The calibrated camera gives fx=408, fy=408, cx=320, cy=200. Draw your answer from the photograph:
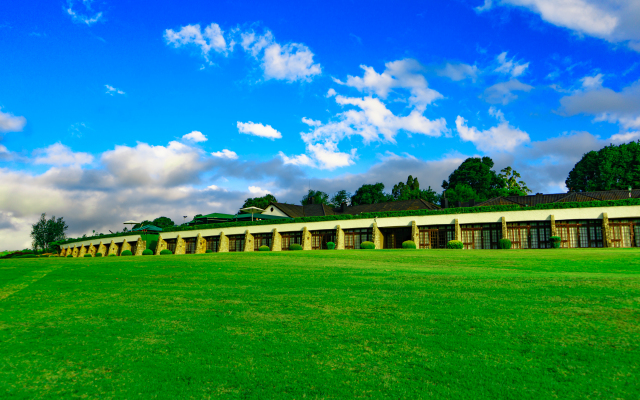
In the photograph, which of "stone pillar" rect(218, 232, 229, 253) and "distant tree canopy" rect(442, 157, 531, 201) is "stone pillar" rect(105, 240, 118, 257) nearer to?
"stone pillar" rect(218, 232, 229, 253)

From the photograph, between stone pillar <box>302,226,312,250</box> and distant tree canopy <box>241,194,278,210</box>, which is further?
distant tree canopy <box>241,194,278,210</box>

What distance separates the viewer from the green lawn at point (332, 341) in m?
5.13

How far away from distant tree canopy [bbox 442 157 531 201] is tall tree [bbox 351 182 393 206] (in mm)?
12815

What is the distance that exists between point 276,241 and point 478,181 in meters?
50.9

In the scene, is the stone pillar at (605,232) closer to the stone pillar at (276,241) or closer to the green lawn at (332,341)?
the green lawn at (332,341)

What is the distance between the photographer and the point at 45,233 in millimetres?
82188

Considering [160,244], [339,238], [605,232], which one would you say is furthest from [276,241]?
[605,232]

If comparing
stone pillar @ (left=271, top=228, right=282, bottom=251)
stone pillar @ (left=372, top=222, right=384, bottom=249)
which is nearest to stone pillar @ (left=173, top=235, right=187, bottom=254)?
stone pillar @ (left=271, top=228, right=282, bottom=251)

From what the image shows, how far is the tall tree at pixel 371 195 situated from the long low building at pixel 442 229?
1135 inches

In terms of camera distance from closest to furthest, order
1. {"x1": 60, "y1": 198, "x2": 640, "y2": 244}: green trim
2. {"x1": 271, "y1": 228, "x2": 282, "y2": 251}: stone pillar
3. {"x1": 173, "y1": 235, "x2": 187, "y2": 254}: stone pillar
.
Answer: {"x1": 60, "y1": 198, "x2": 640, "y2": 244}: green trim < {"x1": 271, "y1": 228, "x2": 282, "y2": 251}: stone pillar < {"x1": 173, "y1": 235, "x2": 187, "y2": 254}: stone pillar

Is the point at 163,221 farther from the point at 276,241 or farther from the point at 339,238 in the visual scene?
the point at 339,238

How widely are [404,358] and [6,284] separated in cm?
1444

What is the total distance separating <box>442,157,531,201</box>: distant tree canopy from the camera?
240ft

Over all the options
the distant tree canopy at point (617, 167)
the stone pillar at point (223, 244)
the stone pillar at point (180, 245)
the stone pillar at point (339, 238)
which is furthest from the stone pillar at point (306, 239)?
the distant tree canopy at point (617, 167)
